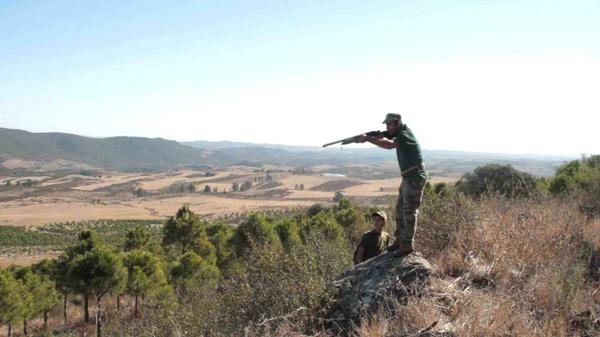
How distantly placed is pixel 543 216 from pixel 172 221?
28.0 meters

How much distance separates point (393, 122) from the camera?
5273 millimetres

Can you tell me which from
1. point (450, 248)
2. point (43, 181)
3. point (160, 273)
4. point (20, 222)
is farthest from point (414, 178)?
point (43, 181)

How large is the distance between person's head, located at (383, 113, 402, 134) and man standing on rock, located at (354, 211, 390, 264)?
181cm

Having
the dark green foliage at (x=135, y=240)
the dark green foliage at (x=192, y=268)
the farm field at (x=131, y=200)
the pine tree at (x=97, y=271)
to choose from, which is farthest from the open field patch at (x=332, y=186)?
the pine tree at (x=97, y=271)

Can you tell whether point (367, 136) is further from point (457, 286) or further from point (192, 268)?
point (192, 268)

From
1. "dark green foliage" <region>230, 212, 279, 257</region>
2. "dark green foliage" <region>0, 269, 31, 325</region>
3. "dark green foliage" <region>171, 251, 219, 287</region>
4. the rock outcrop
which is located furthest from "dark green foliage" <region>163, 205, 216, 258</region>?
the rock outcrop

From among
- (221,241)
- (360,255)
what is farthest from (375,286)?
(221,241)

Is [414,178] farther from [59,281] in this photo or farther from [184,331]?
[59,281]

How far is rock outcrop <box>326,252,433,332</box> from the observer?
15.3ft

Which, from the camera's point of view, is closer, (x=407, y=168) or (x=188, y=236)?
(x=407, y=168)

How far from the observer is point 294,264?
224 inches

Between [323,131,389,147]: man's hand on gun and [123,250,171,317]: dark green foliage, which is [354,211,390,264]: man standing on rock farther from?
[123,250,171,317]: dark green foliage

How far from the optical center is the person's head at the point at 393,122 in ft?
17.3

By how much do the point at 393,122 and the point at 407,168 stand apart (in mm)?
583
